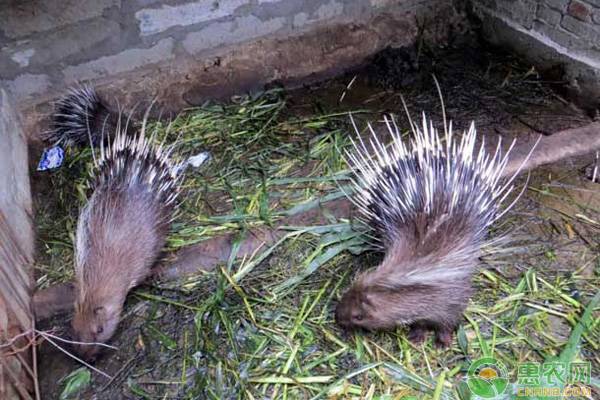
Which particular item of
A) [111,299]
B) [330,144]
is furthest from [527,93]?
[111,299]

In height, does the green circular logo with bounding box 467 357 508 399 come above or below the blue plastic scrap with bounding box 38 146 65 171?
below

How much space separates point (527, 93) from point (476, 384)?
216 centimetres

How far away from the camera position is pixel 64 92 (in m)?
3.19

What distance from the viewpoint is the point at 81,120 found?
300 cm

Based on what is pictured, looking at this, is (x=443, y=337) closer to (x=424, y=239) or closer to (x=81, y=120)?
(x=424, y=239)

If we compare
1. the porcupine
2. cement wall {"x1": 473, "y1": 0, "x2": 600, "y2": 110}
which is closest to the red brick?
cement wall {"x1": 473, "y1": 0, "x2": 600, "y2": 110}

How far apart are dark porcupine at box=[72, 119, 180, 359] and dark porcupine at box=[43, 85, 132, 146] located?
0.48 metres

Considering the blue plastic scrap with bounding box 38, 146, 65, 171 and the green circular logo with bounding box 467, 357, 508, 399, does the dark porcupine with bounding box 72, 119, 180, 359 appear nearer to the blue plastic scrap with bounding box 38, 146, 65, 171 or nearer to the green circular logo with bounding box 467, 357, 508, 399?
the blue plastic scrap with bounding box 38, 146, 65, 171

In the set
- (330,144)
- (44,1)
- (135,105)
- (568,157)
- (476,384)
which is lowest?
(476,384)

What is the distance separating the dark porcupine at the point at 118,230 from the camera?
82.7 inches

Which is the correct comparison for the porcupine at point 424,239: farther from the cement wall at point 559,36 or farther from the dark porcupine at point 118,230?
the cement wall at point 559,36

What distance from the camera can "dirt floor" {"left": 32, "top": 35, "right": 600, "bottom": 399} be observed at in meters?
2.01

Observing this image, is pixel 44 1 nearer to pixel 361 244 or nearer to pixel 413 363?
pixel 361 244

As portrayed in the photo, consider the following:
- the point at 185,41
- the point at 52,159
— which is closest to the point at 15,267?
the point at 52,159
